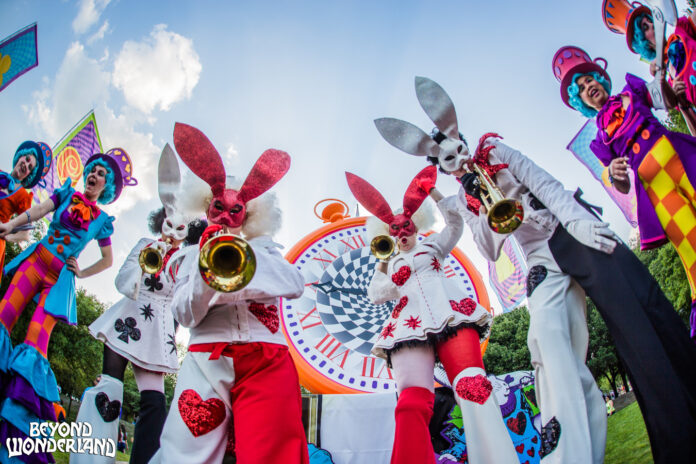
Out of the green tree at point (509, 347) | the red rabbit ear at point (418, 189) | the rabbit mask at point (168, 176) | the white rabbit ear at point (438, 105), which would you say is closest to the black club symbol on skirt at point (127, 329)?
the rabbit mask at point (168, 176)

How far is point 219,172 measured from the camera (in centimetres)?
224

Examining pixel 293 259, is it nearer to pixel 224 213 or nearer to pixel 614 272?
pixel 224 213

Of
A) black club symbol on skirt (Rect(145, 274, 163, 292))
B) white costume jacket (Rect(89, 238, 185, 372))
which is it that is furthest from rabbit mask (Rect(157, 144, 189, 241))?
black club symbol on skirt (Rect(145, 274, 163, 292))

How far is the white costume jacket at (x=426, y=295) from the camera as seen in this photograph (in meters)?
2.71

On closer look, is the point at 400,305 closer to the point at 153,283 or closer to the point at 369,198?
the point at 369,198

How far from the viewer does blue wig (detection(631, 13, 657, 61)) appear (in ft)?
9.29

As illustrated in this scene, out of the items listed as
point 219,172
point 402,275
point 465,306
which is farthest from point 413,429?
point 219,172

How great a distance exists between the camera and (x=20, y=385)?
3152 millimetres

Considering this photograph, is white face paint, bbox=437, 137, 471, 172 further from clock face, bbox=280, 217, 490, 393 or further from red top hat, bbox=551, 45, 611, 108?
clock face, bbox=280, 217, 490, 393

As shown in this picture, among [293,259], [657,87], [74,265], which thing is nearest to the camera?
[657,87]

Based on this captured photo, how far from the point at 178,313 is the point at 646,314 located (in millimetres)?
2167

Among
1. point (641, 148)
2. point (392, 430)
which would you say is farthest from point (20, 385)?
point (641, 148)

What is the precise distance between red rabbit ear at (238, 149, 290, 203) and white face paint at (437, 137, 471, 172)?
3.91 feet

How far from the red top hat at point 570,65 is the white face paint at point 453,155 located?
0.81m
